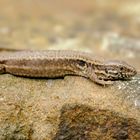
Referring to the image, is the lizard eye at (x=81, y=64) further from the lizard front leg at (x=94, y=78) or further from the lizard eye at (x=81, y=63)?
the lizard front leg at (x=94, y=78)

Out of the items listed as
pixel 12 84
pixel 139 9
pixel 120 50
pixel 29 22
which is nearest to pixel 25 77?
pixel 12 84

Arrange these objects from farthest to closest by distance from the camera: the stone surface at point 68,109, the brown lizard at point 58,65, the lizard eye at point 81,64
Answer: the lizard eye at point 81,64 < the brown lizard at point 58,65 < the stone surface at point 68,109

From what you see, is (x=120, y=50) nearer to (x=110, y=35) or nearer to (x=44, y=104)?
(x=110, y=35)

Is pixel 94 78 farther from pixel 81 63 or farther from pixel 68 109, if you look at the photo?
pixel 68 109

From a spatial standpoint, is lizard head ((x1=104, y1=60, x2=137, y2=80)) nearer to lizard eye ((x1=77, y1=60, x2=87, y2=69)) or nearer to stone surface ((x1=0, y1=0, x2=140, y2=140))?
stone surface ((x1=0, y1=0, x2=140, y2=140))

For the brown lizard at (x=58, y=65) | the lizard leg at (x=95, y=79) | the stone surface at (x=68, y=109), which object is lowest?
the stone surface at (x=68, y=109)

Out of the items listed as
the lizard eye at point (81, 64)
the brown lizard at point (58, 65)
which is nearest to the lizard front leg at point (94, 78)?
the brown lizard at point (58, 65)

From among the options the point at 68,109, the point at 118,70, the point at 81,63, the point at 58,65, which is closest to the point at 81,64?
the point at 81,63
